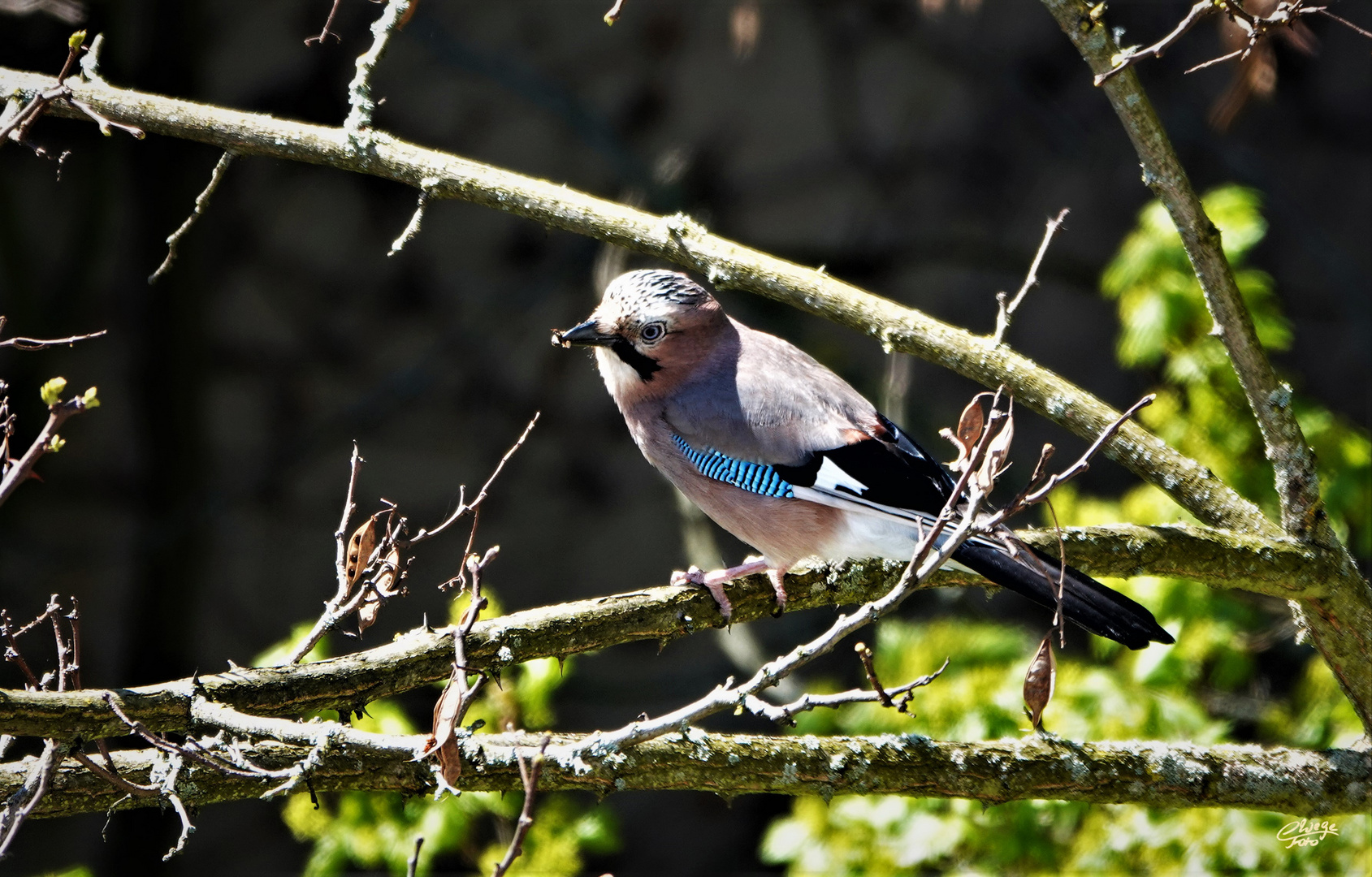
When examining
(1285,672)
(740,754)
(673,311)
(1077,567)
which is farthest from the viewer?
(1285,672)

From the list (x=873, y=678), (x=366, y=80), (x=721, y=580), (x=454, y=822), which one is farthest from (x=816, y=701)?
(x=454, y=822)

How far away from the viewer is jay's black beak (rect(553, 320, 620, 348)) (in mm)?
2465

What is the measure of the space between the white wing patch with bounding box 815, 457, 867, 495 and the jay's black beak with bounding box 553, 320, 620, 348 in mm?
525

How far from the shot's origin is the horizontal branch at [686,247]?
217 cm

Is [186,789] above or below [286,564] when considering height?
above

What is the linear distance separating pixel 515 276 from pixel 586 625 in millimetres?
3126

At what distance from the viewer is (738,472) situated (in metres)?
2.59

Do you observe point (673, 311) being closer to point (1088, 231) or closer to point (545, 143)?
point (545, 143)

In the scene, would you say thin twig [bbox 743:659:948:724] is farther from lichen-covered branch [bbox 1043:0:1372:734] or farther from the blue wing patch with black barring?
the blue wing patch with black barring

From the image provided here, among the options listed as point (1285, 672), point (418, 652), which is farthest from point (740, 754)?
point (1285, 672)

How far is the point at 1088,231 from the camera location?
4805 millimetres

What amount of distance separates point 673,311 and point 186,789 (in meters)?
1.39
